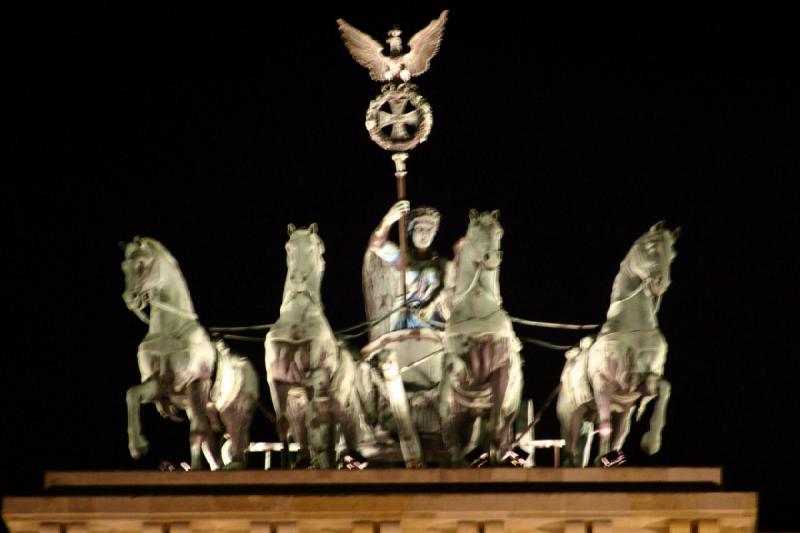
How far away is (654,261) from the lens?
18.9 m

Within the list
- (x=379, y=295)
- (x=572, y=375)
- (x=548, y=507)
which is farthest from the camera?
(x=379, y=295)

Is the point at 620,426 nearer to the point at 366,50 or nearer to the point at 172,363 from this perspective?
the point at 172,363

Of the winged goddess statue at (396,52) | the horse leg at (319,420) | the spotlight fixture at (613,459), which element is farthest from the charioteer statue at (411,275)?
the spotlight fixture at (613,459)

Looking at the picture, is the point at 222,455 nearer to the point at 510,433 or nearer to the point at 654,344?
the point at 510,433

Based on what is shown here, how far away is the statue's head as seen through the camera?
20.7 metres

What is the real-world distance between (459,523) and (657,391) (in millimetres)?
1829

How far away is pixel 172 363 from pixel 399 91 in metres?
3.31

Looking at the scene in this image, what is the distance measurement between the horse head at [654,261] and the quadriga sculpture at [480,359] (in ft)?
3.49

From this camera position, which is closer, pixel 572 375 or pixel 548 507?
pixel 548 507

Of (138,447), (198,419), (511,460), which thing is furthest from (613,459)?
(138,447)

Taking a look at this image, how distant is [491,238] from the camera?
18.8m

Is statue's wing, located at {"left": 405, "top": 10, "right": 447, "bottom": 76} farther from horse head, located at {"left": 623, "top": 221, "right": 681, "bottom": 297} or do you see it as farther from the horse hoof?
the horse hoof

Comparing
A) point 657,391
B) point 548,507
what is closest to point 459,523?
point 548,507

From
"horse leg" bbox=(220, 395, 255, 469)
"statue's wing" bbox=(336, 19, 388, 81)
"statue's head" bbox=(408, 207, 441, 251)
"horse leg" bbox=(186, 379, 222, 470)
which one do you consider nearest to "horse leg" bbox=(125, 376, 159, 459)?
"horse leg" bbox=(186, 379, 222, 470)
